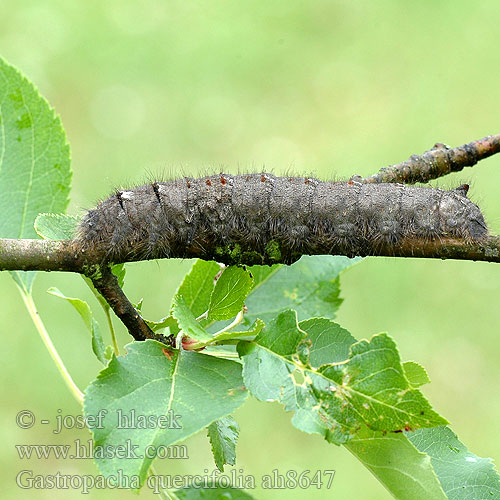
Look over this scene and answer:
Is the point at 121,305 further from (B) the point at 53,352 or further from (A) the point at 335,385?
(A) the point at 335,385

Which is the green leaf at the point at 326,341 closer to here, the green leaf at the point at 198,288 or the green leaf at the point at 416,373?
the green leaf at the point at 416,373

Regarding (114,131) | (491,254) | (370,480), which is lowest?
(370,480)

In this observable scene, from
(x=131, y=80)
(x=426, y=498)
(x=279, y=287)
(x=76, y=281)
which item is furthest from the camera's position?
(x=131, y=80)

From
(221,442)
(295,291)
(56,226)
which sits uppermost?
(56,226)

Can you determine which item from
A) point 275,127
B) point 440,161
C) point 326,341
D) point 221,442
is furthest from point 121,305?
point 275,127

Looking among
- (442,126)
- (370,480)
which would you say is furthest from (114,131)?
(370,480)

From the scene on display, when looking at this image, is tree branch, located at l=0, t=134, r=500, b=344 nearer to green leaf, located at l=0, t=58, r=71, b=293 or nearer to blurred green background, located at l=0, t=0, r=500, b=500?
green leaf, located at l=0, t=58, r=71, b=293

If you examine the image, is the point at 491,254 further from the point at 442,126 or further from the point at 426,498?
the point at 442,126
